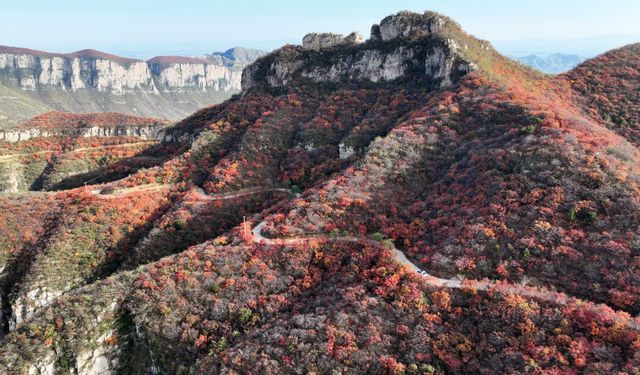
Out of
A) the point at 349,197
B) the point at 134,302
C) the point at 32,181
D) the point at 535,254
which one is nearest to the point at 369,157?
the point at 349,197

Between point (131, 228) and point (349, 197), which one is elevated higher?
point (349, 197)

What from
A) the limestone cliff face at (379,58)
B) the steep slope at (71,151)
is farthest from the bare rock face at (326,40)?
the steep slope at (71,151)

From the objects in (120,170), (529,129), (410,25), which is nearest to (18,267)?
(120,170)

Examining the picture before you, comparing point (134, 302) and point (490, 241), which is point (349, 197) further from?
point (134, 302)

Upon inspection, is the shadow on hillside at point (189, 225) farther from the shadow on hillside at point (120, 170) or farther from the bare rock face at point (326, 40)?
the bare rock face at point (326, 40)

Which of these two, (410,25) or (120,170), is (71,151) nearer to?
(120,170)
